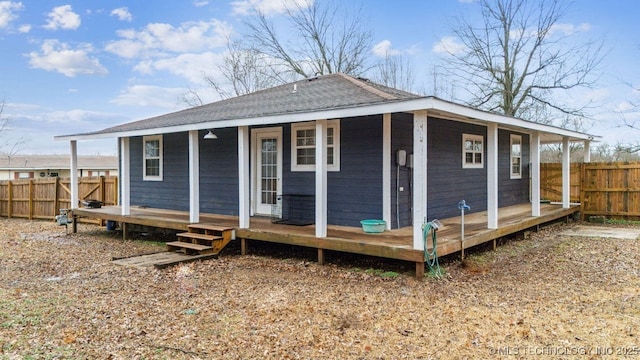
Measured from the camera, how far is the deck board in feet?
20.1

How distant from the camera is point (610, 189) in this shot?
38.3 feet

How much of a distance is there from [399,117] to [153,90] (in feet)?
51.4

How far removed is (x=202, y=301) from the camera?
5094mm

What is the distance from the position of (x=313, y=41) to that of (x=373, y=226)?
18060 mm

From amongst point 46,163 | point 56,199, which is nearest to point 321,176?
point 56,199

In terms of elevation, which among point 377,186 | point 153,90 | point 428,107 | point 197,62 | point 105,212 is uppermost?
point 197,62

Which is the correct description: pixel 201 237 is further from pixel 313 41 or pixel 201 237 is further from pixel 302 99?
pixel 313 41

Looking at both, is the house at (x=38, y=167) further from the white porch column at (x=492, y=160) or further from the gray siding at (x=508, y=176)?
the white porch column at (x=492, y=160)

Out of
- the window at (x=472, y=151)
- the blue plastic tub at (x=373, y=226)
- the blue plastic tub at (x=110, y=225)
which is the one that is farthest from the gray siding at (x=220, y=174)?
the window at (x=472, y=151)

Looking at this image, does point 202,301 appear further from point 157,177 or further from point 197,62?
point 197,62

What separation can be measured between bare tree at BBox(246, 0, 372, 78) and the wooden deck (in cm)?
1433

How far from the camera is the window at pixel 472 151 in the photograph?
31.8 feet

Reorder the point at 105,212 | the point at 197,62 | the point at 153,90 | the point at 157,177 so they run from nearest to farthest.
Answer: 1. the point at 105,212
2. the point at 157,177
3. the point at 153,90
4. the point at 197,62

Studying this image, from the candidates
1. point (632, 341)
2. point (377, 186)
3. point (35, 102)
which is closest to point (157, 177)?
point (377, 186)
